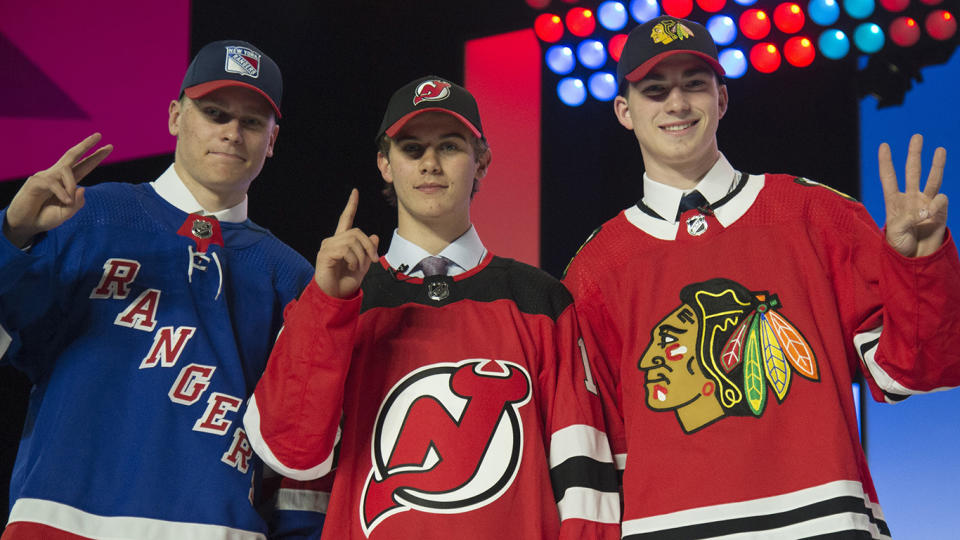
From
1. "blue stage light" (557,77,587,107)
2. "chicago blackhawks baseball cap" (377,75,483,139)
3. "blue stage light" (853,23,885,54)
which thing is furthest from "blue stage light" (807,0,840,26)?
"chicago blackhawks baseball cap" (377,75,483,139)

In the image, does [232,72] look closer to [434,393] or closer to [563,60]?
[434,393]

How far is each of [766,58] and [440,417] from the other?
244 cm

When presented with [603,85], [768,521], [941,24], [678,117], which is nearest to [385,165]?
[678,117]

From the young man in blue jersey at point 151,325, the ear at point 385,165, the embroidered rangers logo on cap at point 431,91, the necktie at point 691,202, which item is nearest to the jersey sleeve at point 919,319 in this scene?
the necktie at point 691,202

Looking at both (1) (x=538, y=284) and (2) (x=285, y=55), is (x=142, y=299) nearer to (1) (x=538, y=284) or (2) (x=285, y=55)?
(1) (x=538, y=284)

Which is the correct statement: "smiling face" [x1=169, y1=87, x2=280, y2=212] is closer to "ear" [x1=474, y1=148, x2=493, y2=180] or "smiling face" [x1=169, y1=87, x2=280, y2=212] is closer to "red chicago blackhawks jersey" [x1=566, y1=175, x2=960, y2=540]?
"ear" [x1=474, y1=148, x2=493, y2=180]

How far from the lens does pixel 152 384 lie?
6.93 ft

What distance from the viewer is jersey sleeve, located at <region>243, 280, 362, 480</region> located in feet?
6.46

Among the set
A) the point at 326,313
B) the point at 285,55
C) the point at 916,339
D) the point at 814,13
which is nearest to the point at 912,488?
the point at 814,13

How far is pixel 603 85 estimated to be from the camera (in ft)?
13.4

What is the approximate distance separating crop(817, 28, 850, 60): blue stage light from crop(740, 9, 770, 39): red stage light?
21 cm

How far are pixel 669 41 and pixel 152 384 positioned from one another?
1409mm

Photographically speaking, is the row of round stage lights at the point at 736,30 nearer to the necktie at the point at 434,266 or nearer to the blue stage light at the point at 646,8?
the blue stage light at the point at 646,8

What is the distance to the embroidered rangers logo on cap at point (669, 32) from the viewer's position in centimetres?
233
